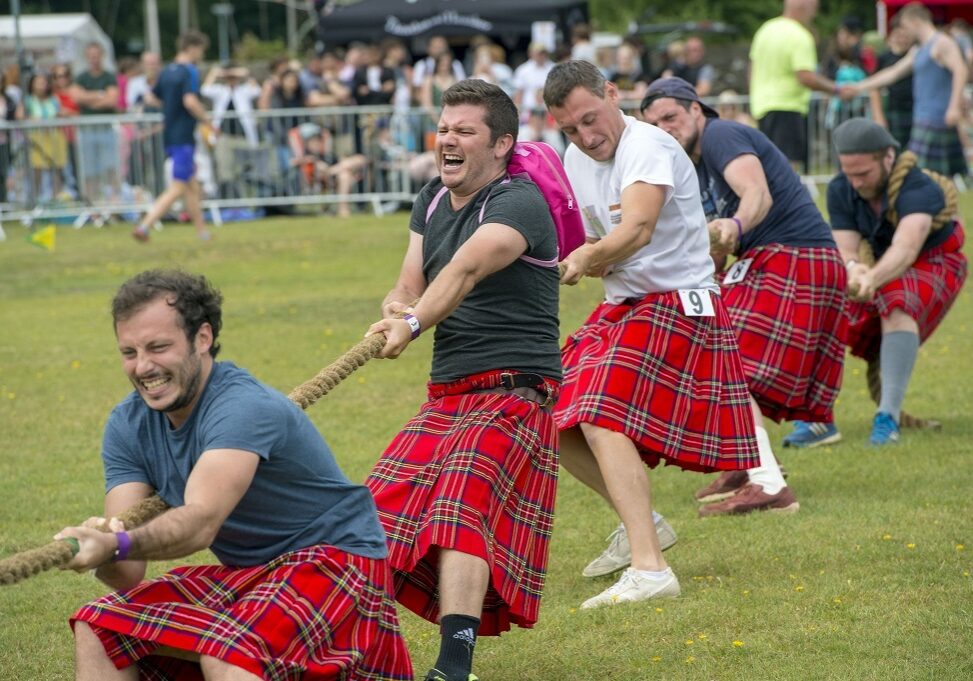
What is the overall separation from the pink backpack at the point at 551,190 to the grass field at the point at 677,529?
Result: 3.71 feet

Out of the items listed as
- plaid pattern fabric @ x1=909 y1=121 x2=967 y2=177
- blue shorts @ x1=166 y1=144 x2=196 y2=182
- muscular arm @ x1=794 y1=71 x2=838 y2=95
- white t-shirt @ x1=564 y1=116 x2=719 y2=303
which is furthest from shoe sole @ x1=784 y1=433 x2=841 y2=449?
blue shorts @ x1=166 y1=144 x2=196 y2=182

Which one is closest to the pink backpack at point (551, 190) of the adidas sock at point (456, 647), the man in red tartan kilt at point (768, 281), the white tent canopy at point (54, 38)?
the adidas sock at point (456, 647)

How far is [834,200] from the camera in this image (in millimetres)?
6840

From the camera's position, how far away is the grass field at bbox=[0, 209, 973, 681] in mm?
4234

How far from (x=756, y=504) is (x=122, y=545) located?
11.0ft

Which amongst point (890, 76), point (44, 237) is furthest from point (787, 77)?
point (44, 237)

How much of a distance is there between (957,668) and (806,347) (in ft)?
7.12

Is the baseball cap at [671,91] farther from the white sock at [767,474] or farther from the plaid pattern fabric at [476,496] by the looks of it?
the plaid pattern fabric at [476,496]

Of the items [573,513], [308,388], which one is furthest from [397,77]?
[308,388]

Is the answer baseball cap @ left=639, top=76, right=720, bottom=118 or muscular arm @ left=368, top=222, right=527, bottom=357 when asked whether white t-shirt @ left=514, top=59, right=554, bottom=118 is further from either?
muscular arm @ left=368, top=222, right=527, bottom=357

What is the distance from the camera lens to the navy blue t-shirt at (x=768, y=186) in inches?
225

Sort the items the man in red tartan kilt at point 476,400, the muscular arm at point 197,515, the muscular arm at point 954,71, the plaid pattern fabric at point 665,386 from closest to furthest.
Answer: the muscular arm at point 197,515 → the man in red tartan kilt at point 476,400 → the plaid pattern fabric at point 665,386 → the muscular arm at point 954,71

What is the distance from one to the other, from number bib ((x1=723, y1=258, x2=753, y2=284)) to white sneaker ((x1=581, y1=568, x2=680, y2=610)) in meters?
1.69

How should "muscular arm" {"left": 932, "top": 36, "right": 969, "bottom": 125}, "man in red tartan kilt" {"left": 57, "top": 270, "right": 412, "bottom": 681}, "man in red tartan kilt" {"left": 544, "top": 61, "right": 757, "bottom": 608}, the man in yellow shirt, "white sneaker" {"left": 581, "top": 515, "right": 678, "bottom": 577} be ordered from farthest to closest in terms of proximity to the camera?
the man in yellow shirt < "muscular arm" {"left": 932, "top": 36, "right": 969, "bottom": 125} < "white sneaker" {"left": 581, "top": 515, "right": 678, "bottom": 577} < "man in red tartan kilt" {"left": 544, "top": 61, "right": 757, "bottom": 608} < "man in red tartan kilt" {"left": 57, "top": 270, "right": 412, "bottom": 681}
